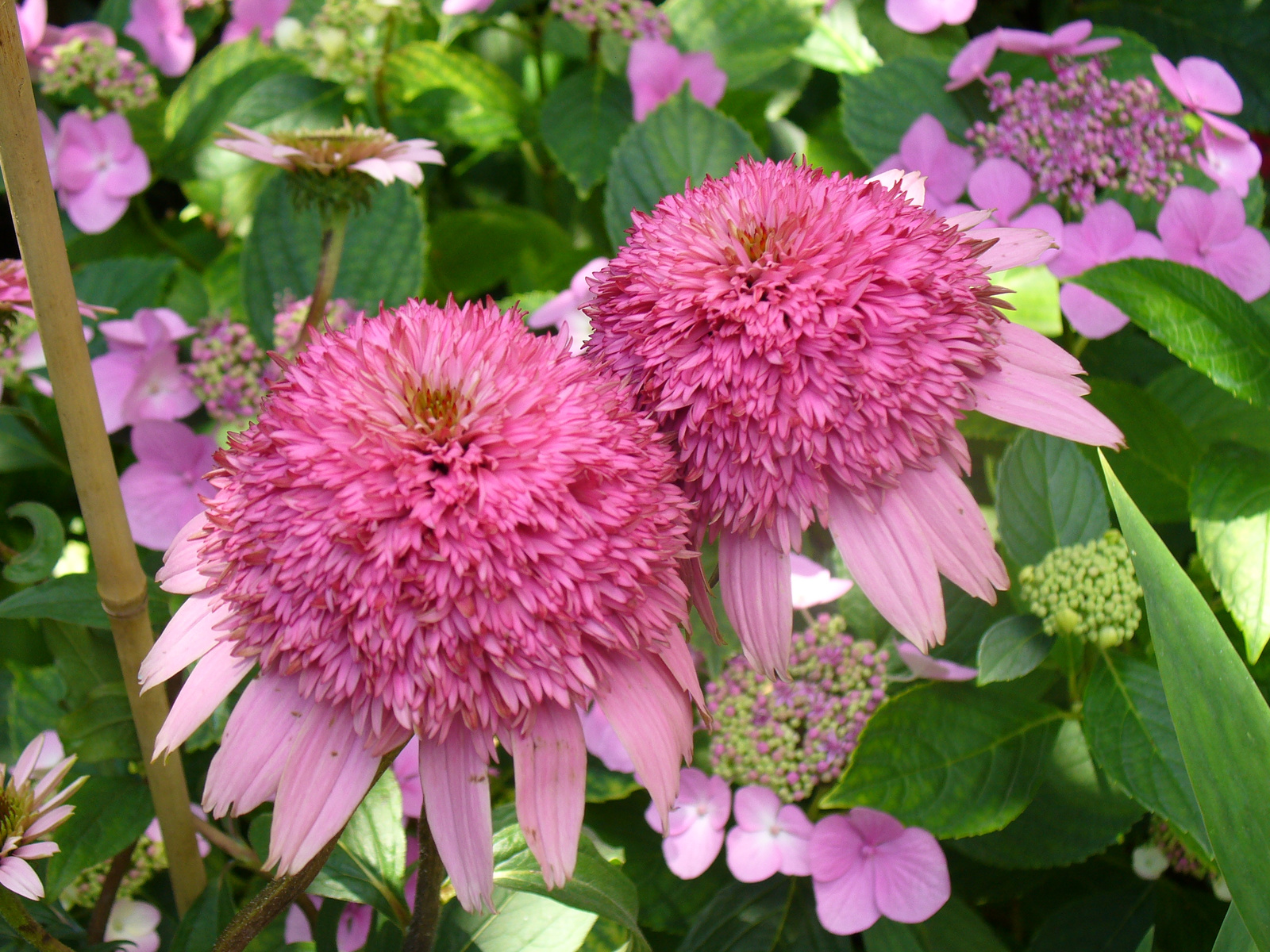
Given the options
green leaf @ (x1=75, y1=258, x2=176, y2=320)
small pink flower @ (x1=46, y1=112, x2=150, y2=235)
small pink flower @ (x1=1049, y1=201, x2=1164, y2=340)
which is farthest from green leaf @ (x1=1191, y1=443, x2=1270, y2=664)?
small pink flower @ (x1=46, y1=112, x2=150, y2=235)

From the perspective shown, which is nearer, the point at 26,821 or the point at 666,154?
the point at 26,821

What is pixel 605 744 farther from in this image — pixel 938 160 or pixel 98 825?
pixel 938 160

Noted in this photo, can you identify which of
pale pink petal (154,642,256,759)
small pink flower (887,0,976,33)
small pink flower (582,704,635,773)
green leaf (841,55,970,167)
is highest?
small pink flower (887,0,976,33)

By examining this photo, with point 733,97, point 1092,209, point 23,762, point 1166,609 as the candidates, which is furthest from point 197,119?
point 1166,609

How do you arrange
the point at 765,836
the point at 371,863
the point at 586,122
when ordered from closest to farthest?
the point at 371,863 → the point at 765,836 → the point at 586,122

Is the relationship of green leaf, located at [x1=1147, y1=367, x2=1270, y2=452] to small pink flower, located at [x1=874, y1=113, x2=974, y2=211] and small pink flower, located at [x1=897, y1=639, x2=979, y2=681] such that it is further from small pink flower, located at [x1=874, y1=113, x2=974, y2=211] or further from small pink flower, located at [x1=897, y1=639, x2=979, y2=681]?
small pink flower, located at [x1=897, y1=639, x2=979, y2=681]

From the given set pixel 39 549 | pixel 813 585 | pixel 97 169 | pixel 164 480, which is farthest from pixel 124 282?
pixel 813 585
